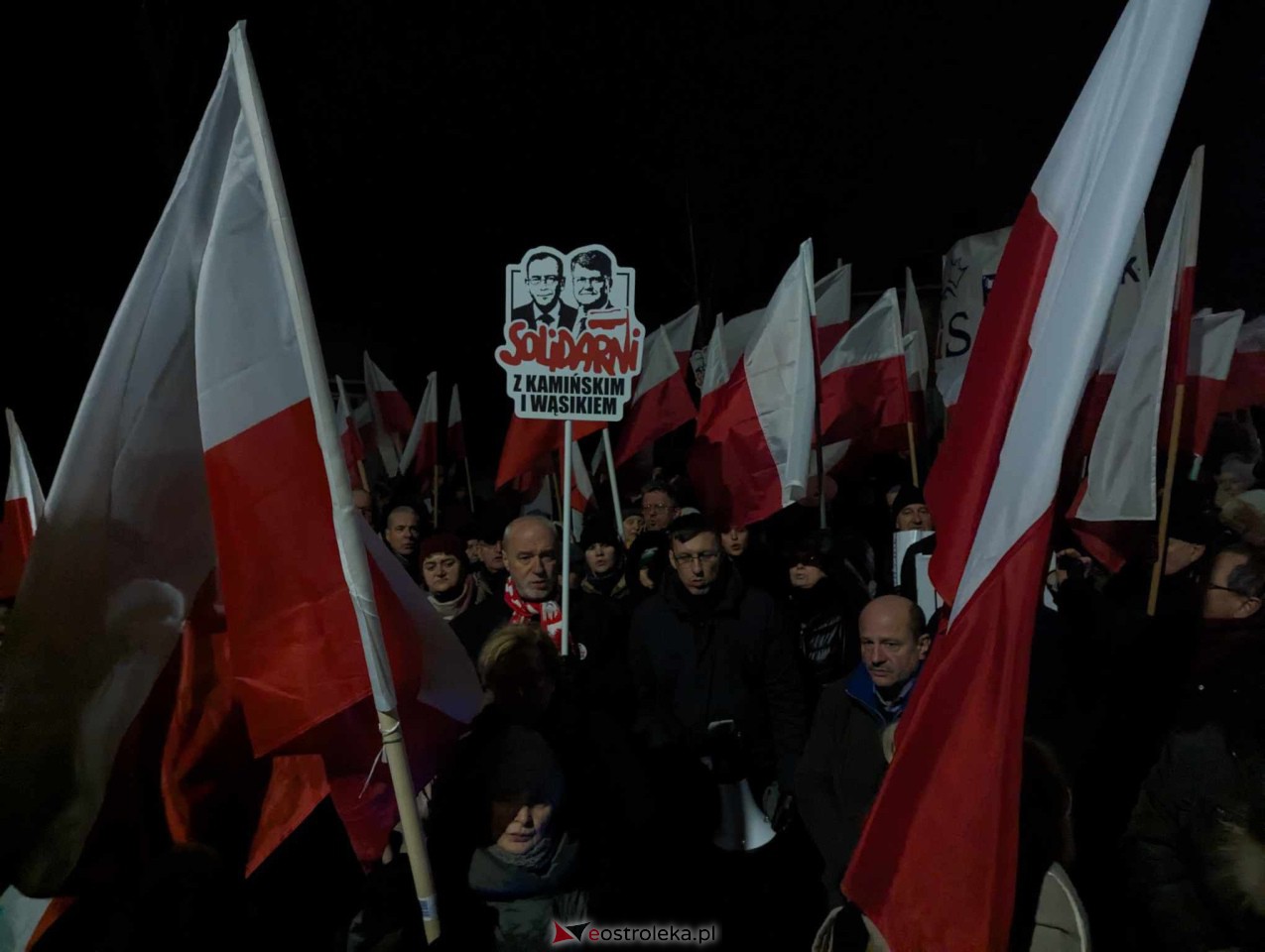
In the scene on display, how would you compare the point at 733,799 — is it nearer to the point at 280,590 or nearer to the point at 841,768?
the point at 841,768

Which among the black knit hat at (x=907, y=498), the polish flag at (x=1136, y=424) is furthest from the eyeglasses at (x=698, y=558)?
the black knit hat at (x=907, y=498)

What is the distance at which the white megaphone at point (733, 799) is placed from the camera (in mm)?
3521

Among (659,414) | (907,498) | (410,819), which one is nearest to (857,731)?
(410,819)

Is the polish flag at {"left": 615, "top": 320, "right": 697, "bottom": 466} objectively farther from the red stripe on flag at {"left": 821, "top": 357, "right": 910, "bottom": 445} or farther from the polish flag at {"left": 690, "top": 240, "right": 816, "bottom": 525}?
the polish flag at {"left": 690, "top": 240, "right": 816, "bottom": 525}

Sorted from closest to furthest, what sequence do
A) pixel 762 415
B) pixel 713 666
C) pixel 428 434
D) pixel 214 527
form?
pixel 214 527, pixel 713 666, pixel 762 415, pixel 428 434

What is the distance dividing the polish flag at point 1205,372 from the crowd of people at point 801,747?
1138 mm

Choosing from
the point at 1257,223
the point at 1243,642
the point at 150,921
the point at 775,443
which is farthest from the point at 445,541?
the point at 1257,223

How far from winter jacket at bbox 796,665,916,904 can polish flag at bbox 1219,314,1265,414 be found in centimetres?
489

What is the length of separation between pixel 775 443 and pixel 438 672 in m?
3.05

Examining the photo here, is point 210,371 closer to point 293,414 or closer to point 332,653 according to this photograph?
point 293,414

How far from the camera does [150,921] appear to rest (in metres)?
1.84

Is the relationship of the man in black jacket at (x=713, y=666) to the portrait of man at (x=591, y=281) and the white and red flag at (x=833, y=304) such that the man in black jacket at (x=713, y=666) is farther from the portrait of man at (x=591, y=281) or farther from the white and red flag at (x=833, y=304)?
the white and red flag at (x=833, y=304)

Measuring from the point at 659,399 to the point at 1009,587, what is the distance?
17.9 ft

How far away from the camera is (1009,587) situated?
1.83 metres
